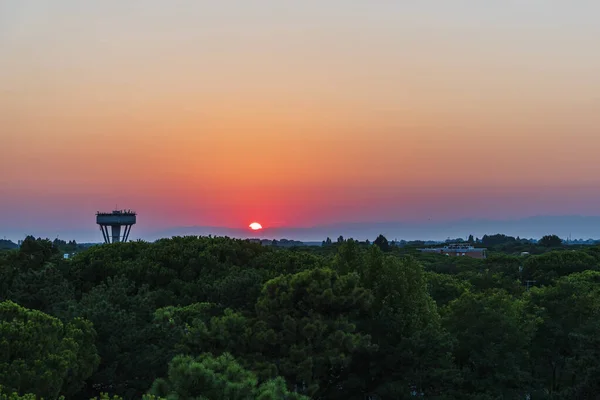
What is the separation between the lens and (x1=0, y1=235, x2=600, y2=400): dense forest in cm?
2025

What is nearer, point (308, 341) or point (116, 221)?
point (308, 341)

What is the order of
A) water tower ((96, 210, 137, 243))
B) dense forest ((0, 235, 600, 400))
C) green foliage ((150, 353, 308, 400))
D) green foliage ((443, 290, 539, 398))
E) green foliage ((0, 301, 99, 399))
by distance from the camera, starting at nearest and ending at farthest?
green foliage ((150, 353, 308, 400)) < green foliage ((0, 301, 99, 399)) < dense forest ((0, 235, 600, 400)) < green foliage ((443, 290, 539, 398)) < water tower ((96, 210, 137, 243))

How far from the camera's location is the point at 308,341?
2467 cm

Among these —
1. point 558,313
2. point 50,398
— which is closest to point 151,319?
point 50,398

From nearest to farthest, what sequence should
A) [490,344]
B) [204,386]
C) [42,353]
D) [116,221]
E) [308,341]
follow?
[204,386], [42,353], [308,341], [490,344], [116,221]

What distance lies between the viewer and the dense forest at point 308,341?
2025 cm

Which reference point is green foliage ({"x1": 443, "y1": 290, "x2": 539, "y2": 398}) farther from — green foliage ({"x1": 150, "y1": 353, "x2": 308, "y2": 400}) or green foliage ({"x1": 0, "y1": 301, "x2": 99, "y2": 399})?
green foliage ({"x1": 0, "y1": 301, "x2": 99, "y2": 399})

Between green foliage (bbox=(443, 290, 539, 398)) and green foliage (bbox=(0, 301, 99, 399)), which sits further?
green foliage (bbox=(443, 290, 539, 398))

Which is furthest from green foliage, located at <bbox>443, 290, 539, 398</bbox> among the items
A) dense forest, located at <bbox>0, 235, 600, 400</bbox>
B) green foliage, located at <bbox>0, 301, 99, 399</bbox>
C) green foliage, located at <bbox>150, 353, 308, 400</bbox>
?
green foliage, located at <bbox>0, 301, 99, 399</bbox>

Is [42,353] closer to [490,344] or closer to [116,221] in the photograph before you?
[490,344]

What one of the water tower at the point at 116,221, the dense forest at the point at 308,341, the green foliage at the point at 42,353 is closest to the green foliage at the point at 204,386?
the dense forest at the point at 308,341

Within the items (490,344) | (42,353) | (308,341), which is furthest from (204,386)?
(490,344)

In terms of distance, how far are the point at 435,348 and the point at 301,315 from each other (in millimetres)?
6553

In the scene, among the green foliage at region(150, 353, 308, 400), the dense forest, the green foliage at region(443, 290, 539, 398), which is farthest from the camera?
the green foliage at region(443, 290, 539, 398)
